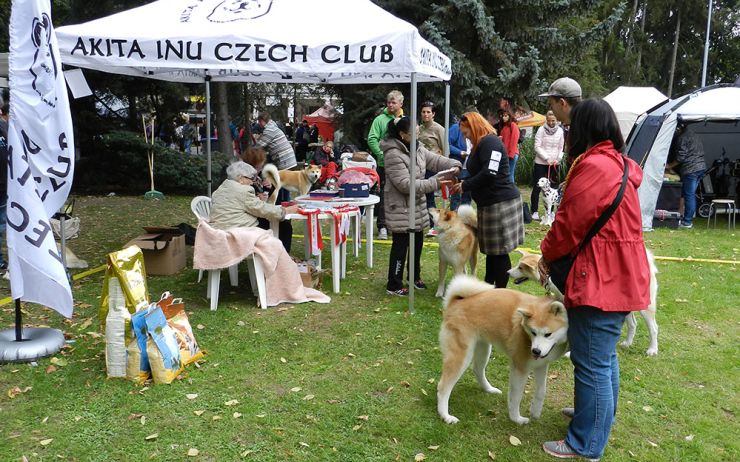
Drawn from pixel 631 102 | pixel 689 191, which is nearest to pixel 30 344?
pixel 689 191

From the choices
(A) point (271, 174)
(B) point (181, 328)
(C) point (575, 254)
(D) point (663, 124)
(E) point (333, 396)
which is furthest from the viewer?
(D) point (663, 124)

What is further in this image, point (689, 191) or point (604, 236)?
point (689, 191)

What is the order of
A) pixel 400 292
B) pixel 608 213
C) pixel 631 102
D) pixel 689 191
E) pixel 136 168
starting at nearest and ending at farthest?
pixel 608 213 → pixel 400 292 → pixel 689 191 → pixel 136 168 → pixel 631 102

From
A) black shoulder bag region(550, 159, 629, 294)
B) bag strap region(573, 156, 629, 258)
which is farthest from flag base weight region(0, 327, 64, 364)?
bag strap region(573, 156, 629, 258)

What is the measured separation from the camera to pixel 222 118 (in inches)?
505

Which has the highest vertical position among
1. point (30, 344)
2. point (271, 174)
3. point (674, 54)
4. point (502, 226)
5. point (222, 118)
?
point (674, 54)

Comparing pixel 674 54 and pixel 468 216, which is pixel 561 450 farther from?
pixel 674 54

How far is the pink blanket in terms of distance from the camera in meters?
4.95

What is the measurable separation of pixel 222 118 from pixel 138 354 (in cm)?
1000

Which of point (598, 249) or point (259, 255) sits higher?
point (598, 249)

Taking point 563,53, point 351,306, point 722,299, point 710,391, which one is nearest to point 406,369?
point 351,306

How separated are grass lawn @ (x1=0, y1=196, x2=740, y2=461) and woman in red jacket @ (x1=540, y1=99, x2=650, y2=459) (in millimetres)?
681

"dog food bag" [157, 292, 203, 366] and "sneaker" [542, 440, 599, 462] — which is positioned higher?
"dog food bag" [157, 292, 203, 366]

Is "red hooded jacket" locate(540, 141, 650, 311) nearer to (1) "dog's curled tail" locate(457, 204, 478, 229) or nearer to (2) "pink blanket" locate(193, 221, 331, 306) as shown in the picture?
(1) "dog's curled tail" locate(457, 204, 478, 229)
